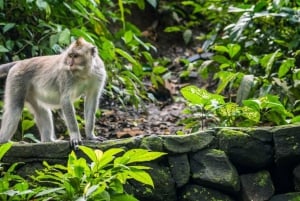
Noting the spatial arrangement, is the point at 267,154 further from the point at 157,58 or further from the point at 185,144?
the point at 157,58

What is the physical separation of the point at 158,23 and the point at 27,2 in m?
6.24

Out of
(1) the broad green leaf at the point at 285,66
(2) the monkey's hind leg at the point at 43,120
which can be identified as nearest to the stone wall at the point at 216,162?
(2) the monkey's hind leg at the point at 43,120

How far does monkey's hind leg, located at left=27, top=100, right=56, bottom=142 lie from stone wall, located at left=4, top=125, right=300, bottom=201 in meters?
1.14

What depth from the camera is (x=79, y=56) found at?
6.69 m

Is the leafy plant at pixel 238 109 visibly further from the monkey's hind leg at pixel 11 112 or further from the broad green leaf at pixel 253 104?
the monkey's hind leg at pixel 11 112

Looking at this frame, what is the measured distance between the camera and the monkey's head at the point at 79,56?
262 inches

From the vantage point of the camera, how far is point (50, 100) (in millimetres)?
7059

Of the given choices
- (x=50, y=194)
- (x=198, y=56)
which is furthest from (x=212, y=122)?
(x=198, y=56)

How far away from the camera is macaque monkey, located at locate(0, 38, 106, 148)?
670 cm

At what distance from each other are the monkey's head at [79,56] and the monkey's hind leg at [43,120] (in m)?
0.76

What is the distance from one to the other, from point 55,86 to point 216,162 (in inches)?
72.6

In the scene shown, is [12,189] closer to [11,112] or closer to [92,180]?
[92,180]

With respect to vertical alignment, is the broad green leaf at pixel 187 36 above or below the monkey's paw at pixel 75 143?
below

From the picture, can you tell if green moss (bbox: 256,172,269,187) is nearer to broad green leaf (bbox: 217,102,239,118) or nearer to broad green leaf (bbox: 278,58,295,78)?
broad green leaf (bbox: 217,102,239,118)
